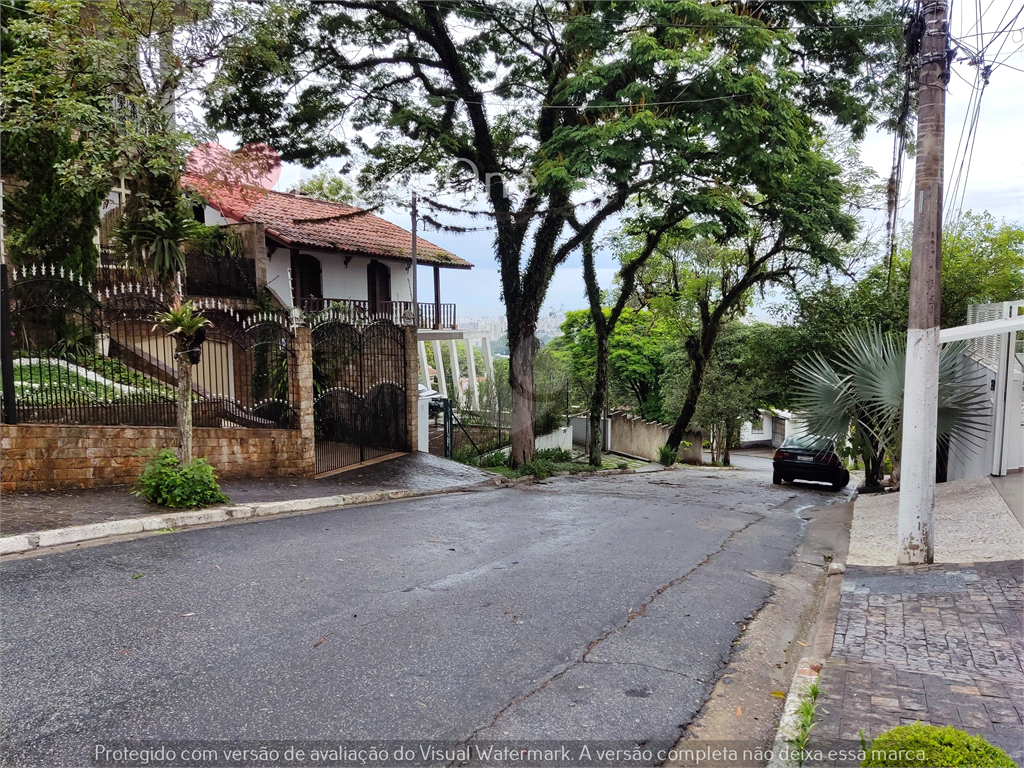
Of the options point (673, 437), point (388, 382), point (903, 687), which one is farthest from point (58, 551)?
point (673, 437)

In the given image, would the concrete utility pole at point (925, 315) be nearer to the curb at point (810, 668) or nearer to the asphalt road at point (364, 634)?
the curb at point (810, 668)

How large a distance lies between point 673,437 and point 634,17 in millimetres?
15153

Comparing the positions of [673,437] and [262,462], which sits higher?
[262,462]

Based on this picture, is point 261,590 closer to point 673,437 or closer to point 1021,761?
point 1021,761

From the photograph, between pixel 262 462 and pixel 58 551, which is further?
pixel 262 462

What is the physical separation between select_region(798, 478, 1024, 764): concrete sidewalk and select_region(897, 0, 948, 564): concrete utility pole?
490 millimetres

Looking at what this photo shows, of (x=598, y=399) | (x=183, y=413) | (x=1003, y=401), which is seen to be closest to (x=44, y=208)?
(x=183, y=413)

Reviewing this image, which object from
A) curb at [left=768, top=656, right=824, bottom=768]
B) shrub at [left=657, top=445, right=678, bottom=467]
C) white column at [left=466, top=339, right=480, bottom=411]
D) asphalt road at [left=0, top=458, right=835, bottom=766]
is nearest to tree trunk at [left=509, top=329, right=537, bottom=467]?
white column at [left=466, top=339, right=480, bottom=411]

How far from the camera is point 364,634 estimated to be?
500cm

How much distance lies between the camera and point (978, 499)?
9.96 m

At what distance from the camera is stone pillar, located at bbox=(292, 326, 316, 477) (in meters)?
12.1

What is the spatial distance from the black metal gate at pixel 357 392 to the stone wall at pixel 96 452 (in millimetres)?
1719

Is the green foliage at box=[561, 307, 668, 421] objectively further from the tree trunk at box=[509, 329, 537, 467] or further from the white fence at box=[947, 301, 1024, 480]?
the white fence at box=[947, 301, 1024, 480]

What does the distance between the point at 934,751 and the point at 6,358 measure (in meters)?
10.0
